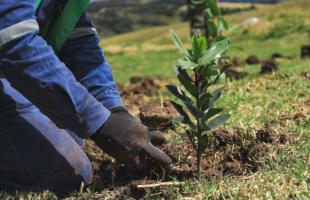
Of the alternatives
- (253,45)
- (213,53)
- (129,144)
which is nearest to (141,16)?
(253,45)

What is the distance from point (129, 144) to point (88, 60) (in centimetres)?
101

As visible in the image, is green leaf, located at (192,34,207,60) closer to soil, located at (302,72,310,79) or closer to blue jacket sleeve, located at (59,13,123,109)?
blue jacket sleeve, located at (59,13,123,109)

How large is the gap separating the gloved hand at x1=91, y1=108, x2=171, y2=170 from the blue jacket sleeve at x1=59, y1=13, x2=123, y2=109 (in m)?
0.71

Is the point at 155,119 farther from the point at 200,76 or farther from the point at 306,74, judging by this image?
the point at 306,74

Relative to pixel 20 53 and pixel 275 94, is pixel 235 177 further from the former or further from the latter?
pixel 275 94

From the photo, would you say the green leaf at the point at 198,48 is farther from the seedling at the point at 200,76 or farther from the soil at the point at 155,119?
the soil at the point at 155,119

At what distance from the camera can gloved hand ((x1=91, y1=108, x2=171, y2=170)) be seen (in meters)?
3.54

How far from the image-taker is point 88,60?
14.3 ft

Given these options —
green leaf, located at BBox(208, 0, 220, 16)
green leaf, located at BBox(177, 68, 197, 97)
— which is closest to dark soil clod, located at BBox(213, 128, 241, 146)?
green leaf, located at BBox(177, 68, 197, 97)

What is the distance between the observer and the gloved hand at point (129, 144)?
3535 mm

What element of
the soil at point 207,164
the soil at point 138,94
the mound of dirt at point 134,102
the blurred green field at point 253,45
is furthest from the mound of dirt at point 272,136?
the blurred green field at point 253,45

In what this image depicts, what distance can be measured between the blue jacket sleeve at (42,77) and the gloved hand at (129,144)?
14 centimetres

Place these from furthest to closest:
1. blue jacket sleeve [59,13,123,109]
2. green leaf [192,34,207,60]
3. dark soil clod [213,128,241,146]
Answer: blue jacket sleeve [59,13,123,109] → dark soil clod [213,128,241,146] → green leaf [192,34,207,60]

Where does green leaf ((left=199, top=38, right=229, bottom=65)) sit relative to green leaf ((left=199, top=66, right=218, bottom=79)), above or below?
above
